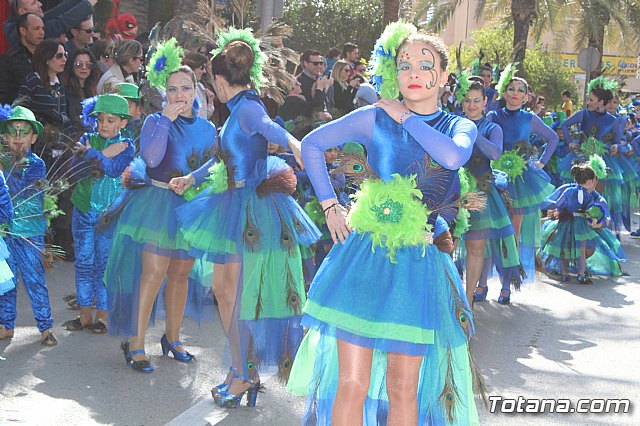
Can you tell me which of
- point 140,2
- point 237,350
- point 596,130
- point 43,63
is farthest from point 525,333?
point 140,2

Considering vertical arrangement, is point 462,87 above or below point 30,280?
above

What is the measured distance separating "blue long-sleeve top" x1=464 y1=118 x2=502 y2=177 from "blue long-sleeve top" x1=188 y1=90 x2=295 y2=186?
276cm

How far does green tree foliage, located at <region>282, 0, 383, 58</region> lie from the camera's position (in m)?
37.2

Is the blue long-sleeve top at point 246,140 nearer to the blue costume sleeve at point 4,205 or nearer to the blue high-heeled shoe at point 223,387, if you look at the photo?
the blue high-heeled shoe at point 223,387

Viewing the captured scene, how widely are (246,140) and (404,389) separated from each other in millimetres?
2336

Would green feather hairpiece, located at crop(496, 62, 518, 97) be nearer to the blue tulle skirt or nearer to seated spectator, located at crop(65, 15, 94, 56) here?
seated spectator, located at crop(65, 15, 94, 56)

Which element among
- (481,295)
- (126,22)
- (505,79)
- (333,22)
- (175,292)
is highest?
(333,22)

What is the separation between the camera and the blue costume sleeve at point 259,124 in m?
5.80

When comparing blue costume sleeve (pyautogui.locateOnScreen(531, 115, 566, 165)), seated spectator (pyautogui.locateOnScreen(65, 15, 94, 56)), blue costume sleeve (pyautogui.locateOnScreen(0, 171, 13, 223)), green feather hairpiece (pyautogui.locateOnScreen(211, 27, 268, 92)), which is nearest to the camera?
blue costume sleeve (pyautogui.locateOnScreen(0, 171, 13, 223))

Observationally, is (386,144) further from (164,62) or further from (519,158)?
(519,158)

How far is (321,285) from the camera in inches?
173

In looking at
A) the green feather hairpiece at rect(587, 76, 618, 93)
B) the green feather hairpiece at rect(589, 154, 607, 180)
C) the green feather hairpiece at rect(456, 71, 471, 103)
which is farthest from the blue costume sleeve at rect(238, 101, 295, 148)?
the green feather hairpiece at rect(587, 76, 618, 93)

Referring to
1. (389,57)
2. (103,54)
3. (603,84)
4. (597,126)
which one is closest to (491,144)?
(389,57)

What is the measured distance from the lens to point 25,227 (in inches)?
274
